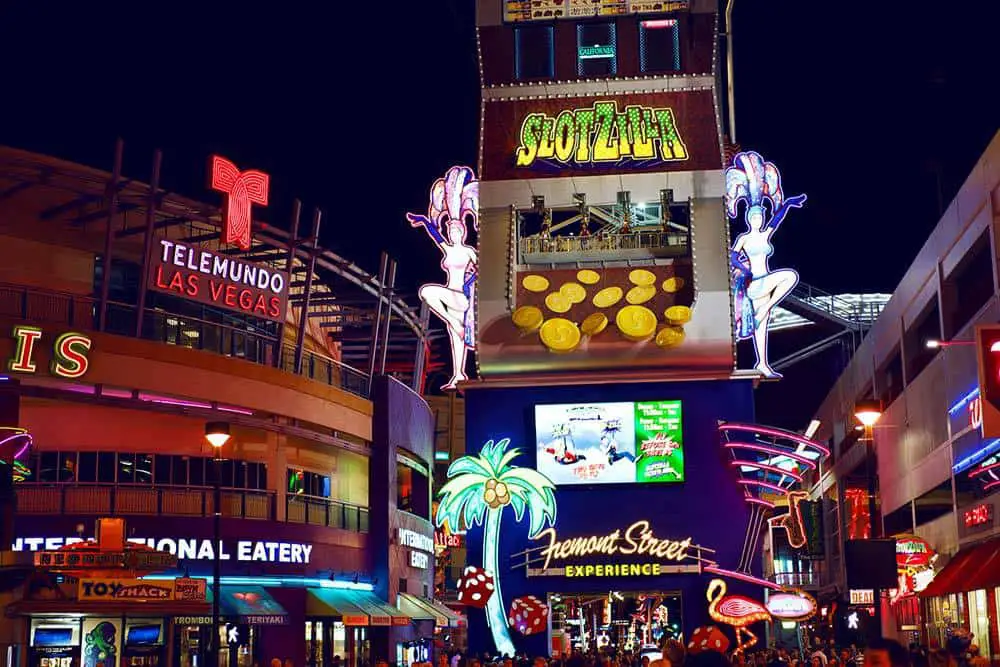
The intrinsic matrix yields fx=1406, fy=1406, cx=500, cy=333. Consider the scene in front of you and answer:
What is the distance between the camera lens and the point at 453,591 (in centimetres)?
7931

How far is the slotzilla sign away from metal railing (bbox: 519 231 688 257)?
39.6ft

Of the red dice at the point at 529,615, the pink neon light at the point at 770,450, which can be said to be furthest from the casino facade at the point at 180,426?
the pink neon light at the point at 770,450

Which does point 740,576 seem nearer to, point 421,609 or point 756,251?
point 756,251

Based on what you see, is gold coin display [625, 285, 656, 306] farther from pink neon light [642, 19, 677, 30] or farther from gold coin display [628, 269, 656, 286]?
pink neon light [642, 19, 677, 30]

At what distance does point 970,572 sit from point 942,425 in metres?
7.22

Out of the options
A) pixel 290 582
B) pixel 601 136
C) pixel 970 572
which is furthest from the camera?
pixel 290 582

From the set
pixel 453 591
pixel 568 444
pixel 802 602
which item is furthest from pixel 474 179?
pixel 453 591

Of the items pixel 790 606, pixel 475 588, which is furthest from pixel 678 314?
pixel 475 588

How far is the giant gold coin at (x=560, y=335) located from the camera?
3800 cm

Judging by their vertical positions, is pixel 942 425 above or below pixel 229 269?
below

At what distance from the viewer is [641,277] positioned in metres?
38.5

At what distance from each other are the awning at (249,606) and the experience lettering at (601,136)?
49.2 feet

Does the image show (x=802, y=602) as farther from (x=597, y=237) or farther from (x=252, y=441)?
(x=252, y=441)

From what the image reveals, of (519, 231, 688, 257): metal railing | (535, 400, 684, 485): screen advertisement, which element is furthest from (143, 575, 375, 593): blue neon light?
(519, 231, 688, 257): metal railing
